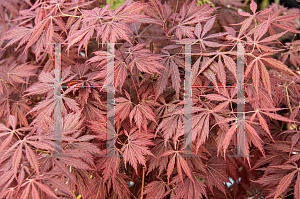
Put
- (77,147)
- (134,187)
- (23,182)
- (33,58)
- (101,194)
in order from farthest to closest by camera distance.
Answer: (33,58) < (134,187) < (101,194) < (77,147) < (23,182)

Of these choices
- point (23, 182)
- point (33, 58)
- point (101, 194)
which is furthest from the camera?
point (33, 58)

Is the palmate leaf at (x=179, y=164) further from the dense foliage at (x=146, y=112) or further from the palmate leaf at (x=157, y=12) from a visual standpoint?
the palmate leaf at (x=157, y=12)

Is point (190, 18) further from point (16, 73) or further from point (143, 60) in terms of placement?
point (16, 73)

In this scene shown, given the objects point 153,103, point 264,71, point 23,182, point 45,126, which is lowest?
point 23,182

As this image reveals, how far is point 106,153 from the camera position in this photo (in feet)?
3.22

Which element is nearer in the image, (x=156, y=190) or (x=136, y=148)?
(x=136, y=148)

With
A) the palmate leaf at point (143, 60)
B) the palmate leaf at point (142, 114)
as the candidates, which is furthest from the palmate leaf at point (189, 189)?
the palmate leaf at point (143, 60)

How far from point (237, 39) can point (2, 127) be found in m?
1.05

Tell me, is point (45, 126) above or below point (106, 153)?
above

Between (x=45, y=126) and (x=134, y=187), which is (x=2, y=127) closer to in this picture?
(x=45, y=126)

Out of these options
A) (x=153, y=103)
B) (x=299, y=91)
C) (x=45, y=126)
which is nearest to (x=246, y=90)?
(x=153, y=103)

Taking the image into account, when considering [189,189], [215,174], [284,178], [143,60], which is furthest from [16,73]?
[284,178]

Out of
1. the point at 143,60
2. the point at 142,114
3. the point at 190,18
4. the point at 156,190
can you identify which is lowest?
the point at 156,190

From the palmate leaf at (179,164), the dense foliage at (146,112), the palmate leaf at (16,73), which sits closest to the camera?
the dense foliage at (146,112)
